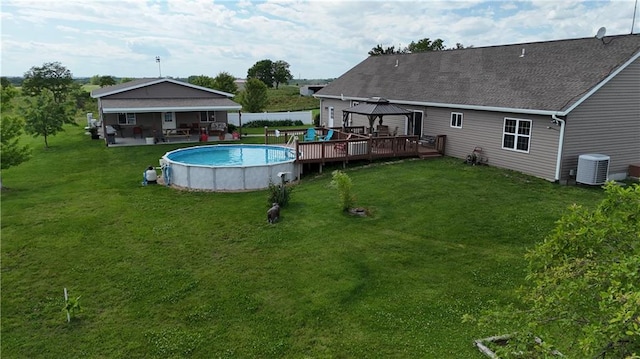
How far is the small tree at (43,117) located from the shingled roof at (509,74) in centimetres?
1825

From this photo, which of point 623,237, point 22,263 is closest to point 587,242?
point 623,237

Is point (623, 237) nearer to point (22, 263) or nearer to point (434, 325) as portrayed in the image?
point (434, 325)

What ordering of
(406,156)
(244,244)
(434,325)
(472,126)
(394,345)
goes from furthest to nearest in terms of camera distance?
(406,156), (472,126), (244,244), (434,325), (394,345)

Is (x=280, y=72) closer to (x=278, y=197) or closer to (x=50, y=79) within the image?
(x=50, y=79)

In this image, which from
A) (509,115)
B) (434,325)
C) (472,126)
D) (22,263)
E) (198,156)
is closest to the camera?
(434,325)

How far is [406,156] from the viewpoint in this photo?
19.6m

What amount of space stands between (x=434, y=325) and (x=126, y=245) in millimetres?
7641

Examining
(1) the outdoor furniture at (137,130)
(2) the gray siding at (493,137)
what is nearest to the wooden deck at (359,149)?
(2) the gray siding at (493,137)

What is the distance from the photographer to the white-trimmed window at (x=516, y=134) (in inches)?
634

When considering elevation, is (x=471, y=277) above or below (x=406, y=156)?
below

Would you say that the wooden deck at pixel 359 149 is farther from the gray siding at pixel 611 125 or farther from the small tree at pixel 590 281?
the small tree at pixel 590 281

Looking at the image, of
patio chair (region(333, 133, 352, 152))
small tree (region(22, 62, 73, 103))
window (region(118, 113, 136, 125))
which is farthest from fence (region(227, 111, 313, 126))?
small tree (region(22, 62, 73, 103))

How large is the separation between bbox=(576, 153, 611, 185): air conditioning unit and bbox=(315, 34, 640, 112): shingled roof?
196 centimetres

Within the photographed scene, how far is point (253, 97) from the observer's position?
40.2 meters
